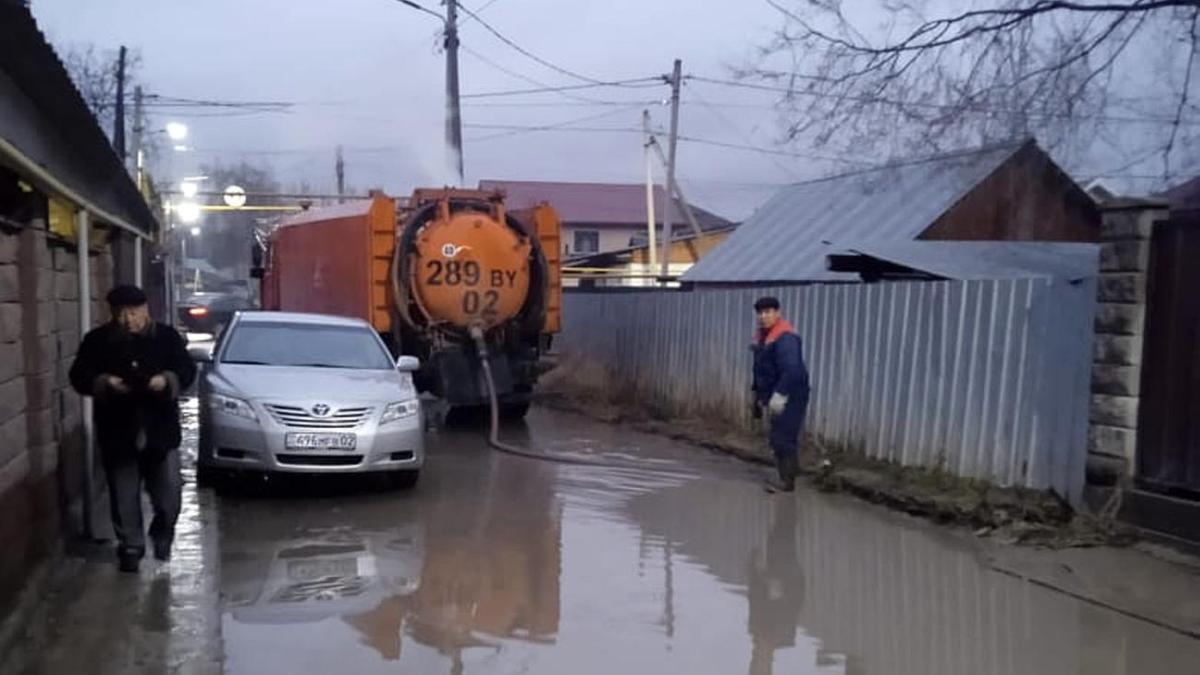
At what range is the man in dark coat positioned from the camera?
7.53 meters

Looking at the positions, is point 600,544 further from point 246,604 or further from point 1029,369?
point 1029,369

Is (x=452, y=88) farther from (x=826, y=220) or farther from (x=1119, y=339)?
(x=1119, y=339)

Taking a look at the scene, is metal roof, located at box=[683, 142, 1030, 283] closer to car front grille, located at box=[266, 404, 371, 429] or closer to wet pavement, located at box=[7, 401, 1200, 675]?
wet pavement, located at box=[7, 401, 1200, 675]

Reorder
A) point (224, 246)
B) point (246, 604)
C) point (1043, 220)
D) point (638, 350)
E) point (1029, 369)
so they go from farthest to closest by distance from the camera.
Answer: point (224, 246), point (1043, 220), point (638, 350), point (1029, 369), point (246, 604)

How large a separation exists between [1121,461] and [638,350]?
10.1m

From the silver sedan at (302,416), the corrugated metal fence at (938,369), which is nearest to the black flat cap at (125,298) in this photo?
the silver sedan at (302,416)

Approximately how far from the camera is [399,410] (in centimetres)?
1077

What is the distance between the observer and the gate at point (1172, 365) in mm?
8242

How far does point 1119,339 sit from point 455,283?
862 cm

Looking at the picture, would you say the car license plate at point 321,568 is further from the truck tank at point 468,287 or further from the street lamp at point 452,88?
the street lamp at point 452,88

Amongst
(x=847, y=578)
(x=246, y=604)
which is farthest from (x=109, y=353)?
(x=847, y=578)

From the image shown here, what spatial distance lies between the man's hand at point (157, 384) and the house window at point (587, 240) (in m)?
56.5

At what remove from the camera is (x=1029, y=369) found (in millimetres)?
9688

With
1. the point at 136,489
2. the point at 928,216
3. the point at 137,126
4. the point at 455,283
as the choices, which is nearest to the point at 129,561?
the point at 136,489
